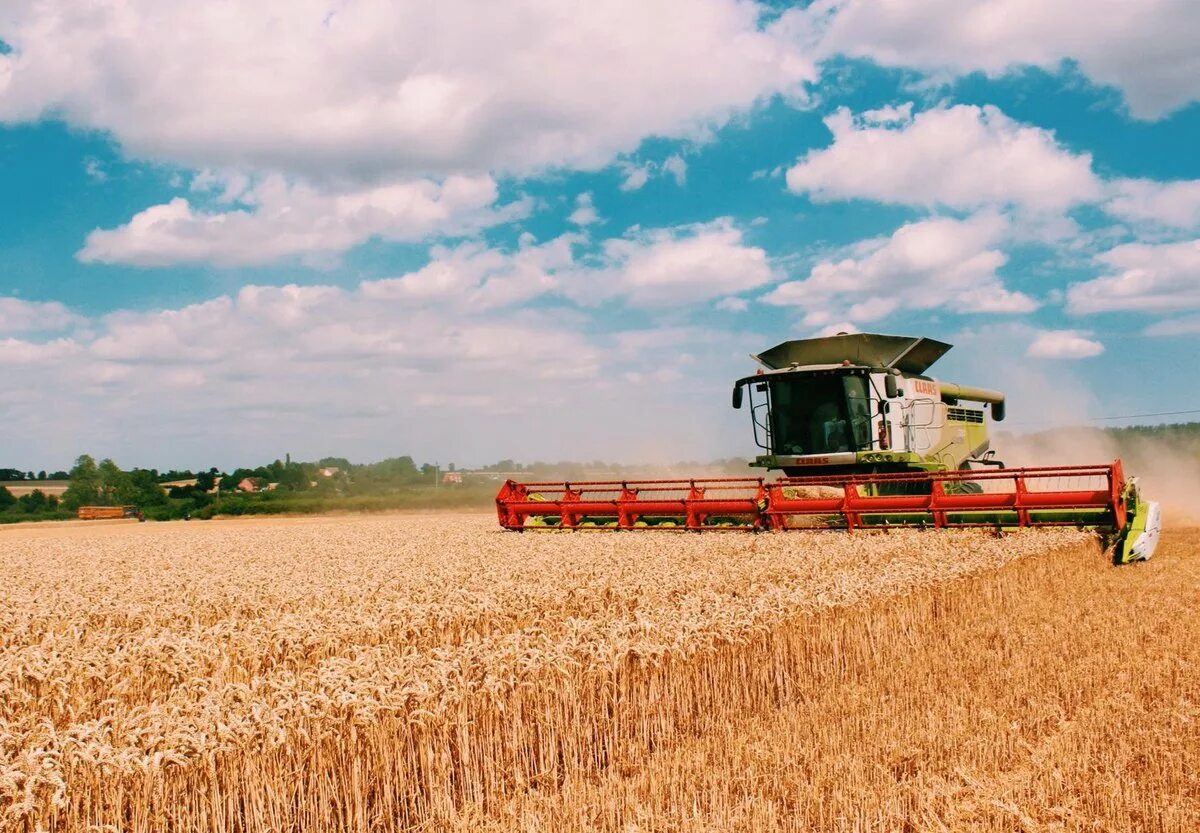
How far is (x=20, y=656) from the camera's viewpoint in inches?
216

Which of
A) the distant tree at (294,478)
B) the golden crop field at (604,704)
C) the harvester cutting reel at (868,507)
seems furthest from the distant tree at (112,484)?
the golden crop field at (604,704)

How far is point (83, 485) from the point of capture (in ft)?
222

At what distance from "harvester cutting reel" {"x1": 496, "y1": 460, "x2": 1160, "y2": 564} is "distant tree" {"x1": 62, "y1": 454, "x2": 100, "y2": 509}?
5545 cm

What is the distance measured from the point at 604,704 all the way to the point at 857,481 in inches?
377

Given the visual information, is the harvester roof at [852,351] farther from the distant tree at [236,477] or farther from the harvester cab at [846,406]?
the distant tree at [236,477]

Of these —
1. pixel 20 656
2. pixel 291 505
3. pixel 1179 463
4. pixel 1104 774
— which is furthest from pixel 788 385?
pixel 291 505

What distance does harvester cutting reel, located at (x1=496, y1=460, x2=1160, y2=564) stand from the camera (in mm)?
12617

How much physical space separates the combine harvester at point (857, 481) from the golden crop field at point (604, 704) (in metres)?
3.48

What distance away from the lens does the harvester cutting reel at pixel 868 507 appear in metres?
12.6

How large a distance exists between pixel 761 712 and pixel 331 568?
666 cm

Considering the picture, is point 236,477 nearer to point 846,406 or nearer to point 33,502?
point 33,502

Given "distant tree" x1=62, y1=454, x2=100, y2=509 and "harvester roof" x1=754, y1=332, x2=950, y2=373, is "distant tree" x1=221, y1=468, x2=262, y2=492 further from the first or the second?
"harvester roof" x1=754, y1=332, x2=950, y2=373

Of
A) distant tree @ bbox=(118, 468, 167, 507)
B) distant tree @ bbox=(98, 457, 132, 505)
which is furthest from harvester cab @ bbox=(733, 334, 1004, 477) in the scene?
distant tree @ bbox=(98, 457, 132, 505)

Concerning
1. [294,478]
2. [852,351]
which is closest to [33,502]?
[294,478]
